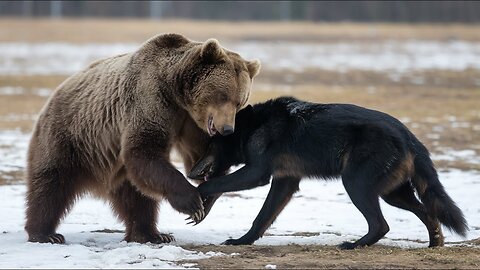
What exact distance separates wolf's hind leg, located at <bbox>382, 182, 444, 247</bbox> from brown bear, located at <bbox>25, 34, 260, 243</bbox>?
1.42m

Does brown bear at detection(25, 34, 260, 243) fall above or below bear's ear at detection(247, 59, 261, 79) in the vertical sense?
below

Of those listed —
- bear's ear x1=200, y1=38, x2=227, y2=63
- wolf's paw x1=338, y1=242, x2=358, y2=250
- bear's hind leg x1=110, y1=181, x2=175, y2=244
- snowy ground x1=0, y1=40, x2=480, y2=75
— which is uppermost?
snowy ground x1=0, y1=40, x2=480, y2=75

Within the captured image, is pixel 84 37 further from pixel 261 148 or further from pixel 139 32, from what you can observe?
pixel 261 148

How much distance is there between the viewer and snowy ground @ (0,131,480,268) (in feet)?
21.2

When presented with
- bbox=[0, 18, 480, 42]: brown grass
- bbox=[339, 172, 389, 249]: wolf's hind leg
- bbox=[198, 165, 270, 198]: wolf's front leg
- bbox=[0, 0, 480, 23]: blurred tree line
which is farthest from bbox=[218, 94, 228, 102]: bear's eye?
bbox=[0, 0, 480, 23]: blurred tree line

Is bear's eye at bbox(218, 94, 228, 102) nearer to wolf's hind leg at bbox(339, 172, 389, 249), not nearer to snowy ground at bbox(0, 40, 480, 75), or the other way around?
wolf's hind leg at bbox(339, 172, 389, 249)

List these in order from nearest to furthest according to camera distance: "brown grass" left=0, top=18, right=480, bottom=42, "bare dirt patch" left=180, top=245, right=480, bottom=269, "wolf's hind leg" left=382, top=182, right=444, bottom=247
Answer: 1. "bare dirt patch" left=180, top=245, right=480, bottom=269
2. "wolf's hind leg" left=382, top=182, right=444, bottom=247
3. "brown grass" left=0, top=18, right=480, bottom=42

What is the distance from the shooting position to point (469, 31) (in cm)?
3928

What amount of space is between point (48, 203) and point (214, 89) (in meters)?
1.66

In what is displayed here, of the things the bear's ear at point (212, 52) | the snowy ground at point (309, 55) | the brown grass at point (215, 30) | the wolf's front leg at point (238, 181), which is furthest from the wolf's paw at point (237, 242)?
the brown grass at point (215, 30)

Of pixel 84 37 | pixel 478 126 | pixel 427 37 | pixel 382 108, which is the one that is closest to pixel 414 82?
pixel 382 108

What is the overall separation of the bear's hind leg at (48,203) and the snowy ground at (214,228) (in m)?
0.17

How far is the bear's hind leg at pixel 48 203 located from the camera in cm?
745

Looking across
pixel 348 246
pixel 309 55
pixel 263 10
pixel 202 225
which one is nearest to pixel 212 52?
pixel 348 246
